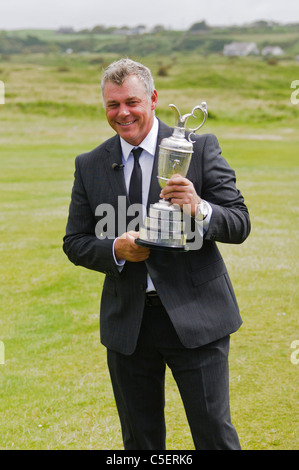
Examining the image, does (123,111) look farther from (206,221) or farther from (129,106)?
(206,221)

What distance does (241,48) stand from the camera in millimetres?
160375

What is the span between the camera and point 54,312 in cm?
848

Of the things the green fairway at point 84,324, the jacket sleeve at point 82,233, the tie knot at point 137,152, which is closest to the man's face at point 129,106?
the tie knot at point 137,152

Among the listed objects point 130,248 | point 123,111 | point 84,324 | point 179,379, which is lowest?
point 84,324

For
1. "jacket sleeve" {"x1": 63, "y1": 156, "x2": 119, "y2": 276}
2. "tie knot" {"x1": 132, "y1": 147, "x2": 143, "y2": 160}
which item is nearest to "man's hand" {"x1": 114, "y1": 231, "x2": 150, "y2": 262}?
"jacket sleeve" {"x1": 63, "y1": 156, "x2": 119, "y2": 276}

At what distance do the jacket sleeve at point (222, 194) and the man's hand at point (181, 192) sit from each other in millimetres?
241

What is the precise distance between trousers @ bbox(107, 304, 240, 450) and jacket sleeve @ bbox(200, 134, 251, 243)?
0.56m

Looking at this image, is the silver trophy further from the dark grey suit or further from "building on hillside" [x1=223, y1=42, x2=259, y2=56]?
"building on hillside" [x1=223, y1=42, x2=259, y2=56]

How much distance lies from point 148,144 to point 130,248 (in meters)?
0.60

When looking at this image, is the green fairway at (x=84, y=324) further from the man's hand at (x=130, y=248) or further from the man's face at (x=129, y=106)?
the man's face at (x=129, y=106)

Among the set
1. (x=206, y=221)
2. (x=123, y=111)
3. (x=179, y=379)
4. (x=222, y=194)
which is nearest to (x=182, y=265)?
(x=206, y=221)

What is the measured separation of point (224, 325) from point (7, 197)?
50.5 ft

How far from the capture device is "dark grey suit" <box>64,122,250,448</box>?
3279mm
